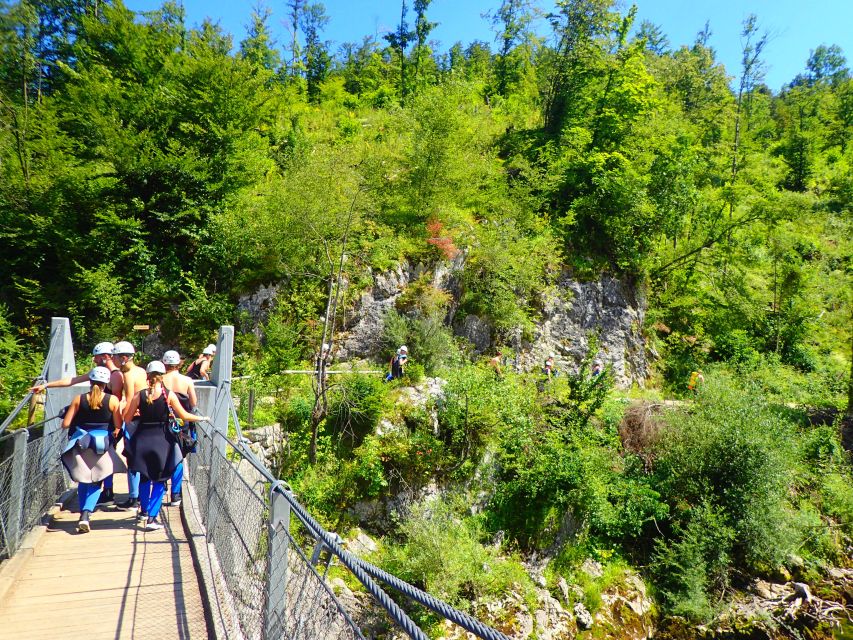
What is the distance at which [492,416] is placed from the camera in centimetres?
1385

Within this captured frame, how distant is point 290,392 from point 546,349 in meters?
11.4

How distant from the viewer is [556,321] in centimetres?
2111

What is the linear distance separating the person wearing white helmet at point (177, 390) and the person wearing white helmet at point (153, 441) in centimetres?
47

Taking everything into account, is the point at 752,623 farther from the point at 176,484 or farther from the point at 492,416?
the point at 176,484

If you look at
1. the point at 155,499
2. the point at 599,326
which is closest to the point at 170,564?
the point at 155,499

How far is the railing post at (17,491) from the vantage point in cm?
432

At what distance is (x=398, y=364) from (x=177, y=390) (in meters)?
9.10

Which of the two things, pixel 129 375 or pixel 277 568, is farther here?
pixel 129 375

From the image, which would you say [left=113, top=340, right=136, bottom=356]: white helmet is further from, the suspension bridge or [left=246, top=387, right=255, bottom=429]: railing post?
[left=246, top=387, right=255, bottom=429]: railing post

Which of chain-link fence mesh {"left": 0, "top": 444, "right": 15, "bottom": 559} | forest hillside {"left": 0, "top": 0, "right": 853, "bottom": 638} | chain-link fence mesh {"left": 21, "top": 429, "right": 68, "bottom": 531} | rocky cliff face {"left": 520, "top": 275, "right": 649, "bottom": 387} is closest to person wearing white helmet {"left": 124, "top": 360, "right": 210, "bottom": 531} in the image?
chain-link fence mesh {"left": 21, "top": 429, "right": 68, "bottom": 531}

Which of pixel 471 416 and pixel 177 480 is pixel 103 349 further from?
pixel 471 416

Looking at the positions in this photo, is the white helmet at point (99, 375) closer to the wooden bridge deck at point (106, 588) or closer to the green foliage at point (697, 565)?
the wooden bridge deck at point (106, 588)

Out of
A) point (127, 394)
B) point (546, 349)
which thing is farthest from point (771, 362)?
point (127, 394)

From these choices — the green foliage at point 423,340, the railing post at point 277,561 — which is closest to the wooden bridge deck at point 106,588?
the railing post at point 277,561
